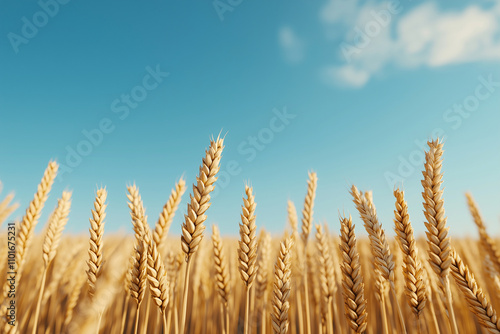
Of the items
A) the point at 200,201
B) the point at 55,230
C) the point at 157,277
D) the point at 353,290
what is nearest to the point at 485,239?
the point at 353,290

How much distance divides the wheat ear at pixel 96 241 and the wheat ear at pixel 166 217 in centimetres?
38

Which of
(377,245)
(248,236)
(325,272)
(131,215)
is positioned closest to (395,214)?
(377,245)

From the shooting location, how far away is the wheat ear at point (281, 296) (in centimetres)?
161

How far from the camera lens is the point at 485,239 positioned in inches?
119

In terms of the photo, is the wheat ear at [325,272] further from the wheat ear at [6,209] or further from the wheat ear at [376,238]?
the wheat ear at [6,209]

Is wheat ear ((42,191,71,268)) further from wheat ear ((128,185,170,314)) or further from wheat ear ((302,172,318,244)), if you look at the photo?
wheat ear ((302,172,318,244))

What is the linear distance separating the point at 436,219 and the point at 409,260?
28cm

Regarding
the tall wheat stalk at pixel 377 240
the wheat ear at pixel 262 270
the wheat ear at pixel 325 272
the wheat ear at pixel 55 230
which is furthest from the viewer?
the wheat ear at pixel 262 270

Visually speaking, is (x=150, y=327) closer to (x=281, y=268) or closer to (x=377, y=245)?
(x=281, y=268)

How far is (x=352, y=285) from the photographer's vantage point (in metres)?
1.59

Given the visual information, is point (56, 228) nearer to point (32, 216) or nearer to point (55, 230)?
point (55, 230)

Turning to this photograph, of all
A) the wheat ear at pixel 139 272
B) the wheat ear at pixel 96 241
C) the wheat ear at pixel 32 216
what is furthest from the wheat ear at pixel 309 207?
the wheat ear at pixel 32 216

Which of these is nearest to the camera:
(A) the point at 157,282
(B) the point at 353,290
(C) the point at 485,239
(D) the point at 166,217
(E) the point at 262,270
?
(A) the point at 157,282

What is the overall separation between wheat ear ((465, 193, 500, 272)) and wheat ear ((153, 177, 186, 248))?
11.0ft
